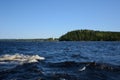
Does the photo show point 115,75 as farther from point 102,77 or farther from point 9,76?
point 9,76

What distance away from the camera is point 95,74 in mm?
21125

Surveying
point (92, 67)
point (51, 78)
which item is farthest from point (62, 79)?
point (92, 67)

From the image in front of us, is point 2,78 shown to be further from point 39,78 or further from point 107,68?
point 107,68

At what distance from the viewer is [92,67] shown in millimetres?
25234

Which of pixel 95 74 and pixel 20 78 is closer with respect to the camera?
pixel 20 78

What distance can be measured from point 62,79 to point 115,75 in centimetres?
516

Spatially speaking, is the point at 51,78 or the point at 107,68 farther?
the point at 107,68

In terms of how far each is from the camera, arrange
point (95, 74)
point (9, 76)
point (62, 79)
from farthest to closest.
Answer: point (95, 74) < point (9, 76) < point (62, 79)

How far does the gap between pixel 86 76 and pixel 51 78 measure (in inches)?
124

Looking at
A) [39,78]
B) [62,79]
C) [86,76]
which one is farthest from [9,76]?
[86,76]

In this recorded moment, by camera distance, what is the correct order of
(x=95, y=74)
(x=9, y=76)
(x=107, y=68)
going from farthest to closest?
1. (x=107, y=68)
2. (x=95, y=74)
3. (x=9, y=76)

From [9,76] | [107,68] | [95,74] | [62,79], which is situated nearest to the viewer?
[62,79]

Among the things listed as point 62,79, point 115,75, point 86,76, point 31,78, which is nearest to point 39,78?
point 31,78

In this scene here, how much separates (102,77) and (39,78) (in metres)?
5.13
